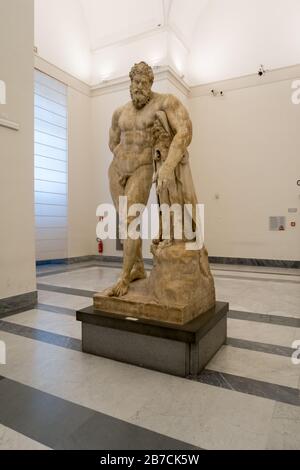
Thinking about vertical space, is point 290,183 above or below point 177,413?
above

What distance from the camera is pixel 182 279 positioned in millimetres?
2531

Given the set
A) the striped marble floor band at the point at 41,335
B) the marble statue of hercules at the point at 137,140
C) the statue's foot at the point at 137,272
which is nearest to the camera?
the marble statue of hercules at the point at 137,140

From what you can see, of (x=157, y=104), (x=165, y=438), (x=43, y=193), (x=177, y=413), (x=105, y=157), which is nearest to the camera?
(x=165, y=438)

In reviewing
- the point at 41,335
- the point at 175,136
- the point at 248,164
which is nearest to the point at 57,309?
the point at 41,335

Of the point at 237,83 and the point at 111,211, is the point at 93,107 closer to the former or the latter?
the point at 111,211

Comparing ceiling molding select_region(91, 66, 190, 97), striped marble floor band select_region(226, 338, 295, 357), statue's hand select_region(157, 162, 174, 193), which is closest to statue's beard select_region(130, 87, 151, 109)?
statue's hand select_region(157, 162, 174, 193)

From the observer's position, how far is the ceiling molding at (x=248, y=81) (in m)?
7.96

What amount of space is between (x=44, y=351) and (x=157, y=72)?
24.3ft

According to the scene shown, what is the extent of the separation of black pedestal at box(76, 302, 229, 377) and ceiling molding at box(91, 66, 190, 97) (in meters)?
6.97

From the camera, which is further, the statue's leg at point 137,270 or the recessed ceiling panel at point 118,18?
the recessed ceiling panel at point 118,18

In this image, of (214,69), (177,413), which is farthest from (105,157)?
(177,413)

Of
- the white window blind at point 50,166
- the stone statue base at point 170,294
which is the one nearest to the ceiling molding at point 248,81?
the white window blind at point 50,166

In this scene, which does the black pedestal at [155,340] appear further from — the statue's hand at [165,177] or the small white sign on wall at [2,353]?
the statue's hand at [165,177]
